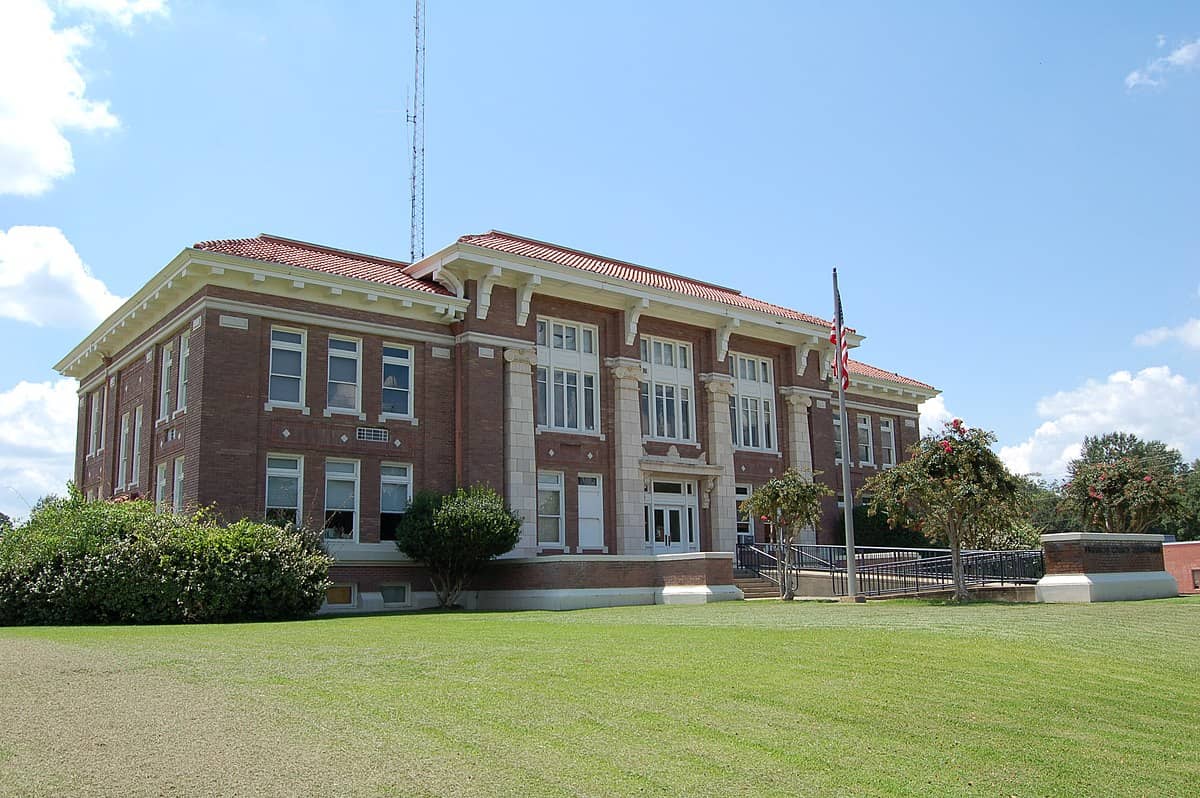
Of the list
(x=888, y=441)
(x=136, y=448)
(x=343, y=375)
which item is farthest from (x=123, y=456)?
(x=888, y=441)

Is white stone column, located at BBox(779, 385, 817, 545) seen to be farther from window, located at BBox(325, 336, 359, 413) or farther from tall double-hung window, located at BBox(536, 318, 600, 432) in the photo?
window, located at BBox(325, 336, 359, 413)

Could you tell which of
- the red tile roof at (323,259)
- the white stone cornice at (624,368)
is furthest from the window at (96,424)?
the white stone cornice at (624,368)

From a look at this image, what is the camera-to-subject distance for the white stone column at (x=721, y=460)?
3388cm

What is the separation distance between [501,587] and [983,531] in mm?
12277

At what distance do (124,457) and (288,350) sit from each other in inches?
339

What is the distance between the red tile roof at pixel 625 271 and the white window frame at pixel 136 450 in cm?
1139

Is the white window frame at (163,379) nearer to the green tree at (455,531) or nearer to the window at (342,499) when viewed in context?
the window at (342,499)

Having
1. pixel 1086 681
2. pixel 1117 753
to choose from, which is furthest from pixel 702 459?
pixel 1117 753

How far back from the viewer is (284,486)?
86.0 ft

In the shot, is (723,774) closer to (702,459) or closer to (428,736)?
(428,736)

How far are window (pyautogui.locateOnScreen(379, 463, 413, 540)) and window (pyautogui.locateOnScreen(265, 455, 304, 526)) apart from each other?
2.20 meters

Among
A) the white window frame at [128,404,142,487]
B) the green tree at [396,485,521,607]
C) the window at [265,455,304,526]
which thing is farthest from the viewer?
the white window frame at [128,404,142,487]

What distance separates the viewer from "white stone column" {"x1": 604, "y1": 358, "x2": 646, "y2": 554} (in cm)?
3119

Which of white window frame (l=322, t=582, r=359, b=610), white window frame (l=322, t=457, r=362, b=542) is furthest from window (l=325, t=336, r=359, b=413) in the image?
white window frame (l=322, t=582, r=359, b=610)
